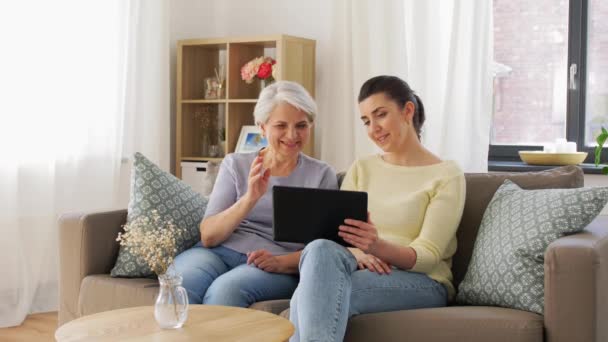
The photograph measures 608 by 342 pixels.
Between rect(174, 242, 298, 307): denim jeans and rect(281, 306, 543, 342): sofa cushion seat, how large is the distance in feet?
1.12

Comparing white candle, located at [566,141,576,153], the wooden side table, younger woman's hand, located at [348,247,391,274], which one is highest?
white candle, located at [566,141,576,153]

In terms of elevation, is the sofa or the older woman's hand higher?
the older woman's hand

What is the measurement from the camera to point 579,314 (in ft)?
7.23

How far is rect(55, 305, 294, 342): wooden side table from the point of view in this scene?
1992mm

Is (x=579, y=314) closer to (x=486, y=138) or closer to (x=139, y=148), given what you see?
(x=486, y=138)

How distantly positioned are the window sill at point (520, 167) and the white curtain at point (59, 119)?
180cm

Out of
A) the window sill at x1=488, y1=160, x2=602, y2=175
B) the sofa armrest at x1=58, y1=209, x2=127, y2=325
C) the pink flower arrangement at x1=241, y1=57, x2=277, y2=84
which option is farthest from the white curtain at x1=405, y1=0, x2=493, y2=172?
the sofa armrest at x1=58, y1=209, x2=127, y2=325

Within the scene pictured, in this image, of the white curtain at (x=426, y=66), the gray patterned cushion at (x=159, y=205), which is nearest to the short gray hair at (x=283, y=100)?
the gray patterned cushion at (x=159, y=205)

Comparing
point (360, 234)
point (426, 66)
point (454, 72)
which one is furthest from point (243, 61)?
point (360, 234)

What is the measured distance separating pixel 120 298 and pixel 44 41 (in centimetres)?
181

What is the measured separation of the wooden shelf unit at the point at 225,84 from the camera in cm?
459

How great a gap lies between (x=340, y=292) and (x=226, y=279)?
46cm

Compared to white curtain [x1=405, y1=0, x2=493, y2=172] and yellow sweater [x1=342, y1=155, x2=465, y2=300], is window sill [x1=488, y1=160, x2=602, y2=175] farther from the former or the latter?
yellow sweater [x1=342, y1=155, x2=465, y2=300]

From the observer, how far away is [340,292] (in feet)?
7.31
